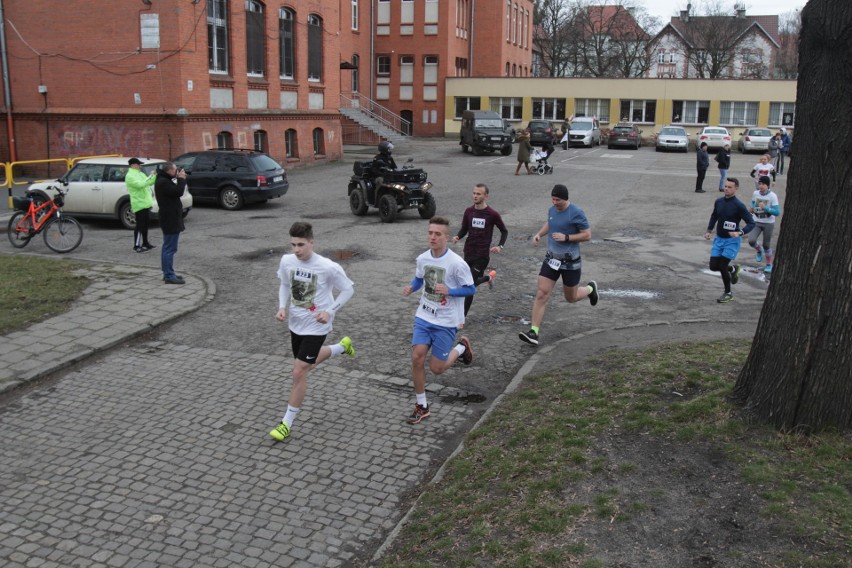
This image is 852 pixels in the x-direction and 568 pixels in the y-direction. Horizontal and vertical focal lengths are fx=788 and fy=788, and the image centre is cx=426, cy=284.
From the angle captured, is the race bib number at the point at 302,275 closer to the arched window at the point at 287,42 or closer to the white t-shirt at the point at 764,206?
the white t-shirt at the point at 764,206

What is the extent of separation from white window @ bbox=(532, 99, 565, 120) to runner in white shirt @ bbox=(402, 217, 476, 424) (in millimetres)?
48690

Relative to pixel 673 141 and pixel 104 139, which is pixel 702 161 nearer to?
pixel 104 139

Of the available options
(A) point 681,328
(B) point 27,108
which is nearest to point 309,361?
(A) point 681,328

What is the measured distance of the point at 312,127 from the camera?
33594 mm

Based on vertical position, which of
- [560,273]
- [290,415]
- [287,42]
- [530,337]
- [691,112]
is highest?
[287,42]

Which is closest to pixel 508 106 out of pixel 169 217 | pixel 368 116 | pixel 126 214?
pixel 368 116

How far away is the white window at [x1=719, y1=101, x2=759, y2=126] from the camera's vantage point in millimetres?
50938

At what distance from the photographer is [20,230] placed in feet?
49.2

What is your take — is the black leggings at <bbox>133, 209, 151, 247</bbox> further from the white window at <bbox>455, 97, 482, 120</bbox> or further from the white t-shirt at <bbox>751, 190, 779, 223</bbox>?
the white window at <bbox>455, 97, 482, 120</bbox>

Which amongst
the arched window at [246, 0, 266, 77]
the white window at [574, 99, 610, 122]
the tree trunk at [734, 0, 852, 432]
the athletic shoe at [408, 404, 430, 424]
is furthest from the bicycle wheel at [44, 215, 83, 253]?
the white window at [574, 99, 610, 122]

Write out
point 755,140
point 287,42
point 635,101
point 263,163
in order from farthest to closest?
point 635,101 → point 755,140 → point 287,42 → point 263,163

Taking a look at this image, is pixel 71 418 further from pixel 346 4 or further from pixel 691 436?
pixel 346 4

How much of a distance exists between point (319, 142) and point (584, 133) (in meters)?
18.9

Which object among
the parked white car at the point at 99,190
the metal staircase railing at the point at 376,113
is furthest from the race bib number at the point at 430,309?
the metal staircase railing at the point at 376,113
